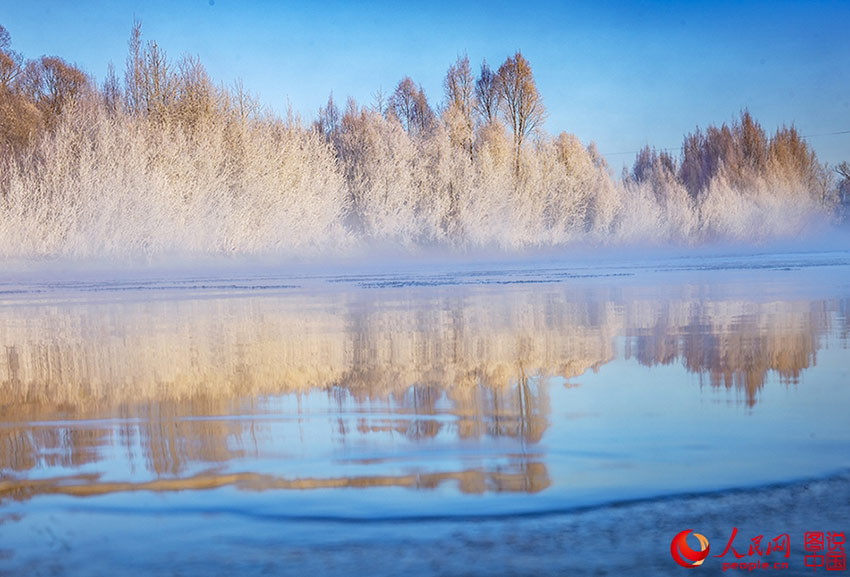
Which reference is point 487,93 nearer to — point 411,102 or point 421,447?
point 411,102

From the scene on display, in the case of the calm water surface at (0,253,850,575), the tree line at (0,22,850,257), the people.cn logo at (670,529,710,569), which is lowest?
the people.cn logo at (670,529,710,569)

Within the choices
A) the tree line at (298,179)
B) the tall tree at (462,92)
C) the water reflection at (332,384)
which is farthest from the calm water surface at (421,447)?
the tall tree at (462,92)

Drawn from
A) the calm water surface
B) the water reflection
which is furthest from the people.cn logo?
the water reflection

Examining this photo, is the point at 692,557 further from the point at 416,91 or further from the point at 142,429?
the point at 416,91

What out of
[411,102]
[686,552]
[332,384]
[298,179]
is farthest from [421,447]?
[411,102]

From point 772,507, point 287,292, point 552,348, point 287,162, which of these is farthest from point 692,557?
point 287,162

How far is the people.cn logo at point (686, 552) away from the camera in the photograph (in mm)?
1688

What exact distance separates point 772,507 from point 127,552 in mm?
1404

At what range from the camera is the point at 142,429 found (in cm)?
311

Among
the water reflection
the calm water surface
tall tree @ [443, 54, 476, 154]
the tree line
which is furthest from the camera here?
tall tree @ [443, 54, 476, 154]

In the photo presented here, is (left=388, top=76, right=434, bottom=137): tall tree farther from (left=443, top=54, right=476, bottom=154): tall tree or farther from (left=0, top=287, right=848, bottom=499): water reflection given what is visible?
(left=0, top=287, right=848, bottom=499): water reflection

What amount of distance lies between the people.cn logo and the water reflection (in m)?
0.50

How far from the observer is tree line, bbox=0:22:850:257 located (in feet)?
69.7

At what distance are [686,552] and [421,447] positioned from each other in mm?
1136
